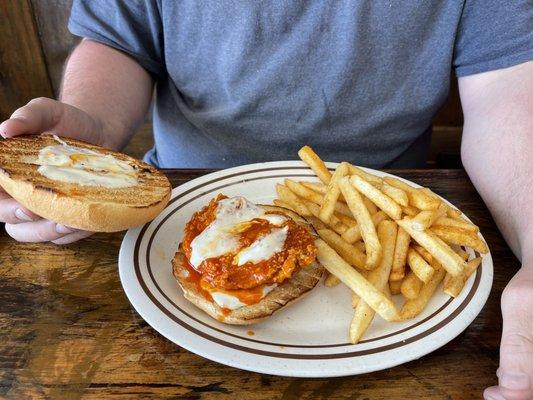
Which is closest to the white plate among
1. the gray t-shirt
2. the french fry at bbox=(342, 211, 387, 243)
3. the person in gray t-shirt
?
the french fry at bbox=(342, 211, 387, 243)

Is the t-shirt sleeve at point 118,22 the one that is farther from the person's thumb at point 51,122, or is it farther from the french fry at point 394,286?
the french fry at point 394,286

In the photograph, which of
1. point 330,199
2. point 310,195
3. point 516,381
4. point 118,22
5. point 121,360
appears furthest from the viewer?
point 118,22

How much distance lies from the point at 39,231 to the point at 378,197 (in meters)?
0.85

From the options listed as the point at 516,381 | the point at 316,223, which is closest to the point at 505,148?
the point at 316,223

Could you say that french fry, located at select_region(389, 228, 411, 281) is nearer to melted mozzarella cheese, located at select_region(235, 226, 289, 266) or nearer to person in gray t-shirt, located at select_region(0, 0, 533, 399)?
melted mozzarella cheese, located at select_region(235, 226, 289, 266)

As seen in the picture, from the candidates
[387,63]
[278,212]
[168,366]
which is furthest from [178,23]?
[168,366]

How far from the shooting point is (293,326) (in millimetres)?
1159

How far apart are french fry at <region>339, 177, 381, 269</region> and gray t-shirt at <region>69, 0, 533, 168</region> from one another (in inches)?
23.8

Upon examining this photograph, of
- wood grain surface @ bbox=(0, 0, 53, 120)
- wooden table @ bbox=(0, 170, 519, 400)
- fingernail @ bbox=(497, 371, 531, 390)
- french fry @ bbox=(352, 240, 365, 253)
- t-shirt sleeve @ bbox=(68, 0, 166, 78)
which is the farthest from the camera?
wood grain surface @ bbox=(0, 0, 53, 120)

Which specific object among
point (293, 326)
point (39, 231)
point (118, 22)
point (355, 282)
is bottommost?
point (293, 326)

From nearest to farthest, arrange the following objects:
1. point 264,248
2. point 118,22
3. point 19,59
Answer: point 264,248
point 118,22
point 19,59

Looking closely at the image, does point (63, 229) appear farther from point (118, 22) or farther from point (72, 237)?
point (118, 22)

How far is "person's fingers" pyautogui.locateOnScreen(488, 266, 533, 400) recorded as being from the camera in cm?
87

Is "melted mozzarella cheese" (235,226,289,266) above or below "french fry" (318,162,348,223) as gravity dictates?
above
